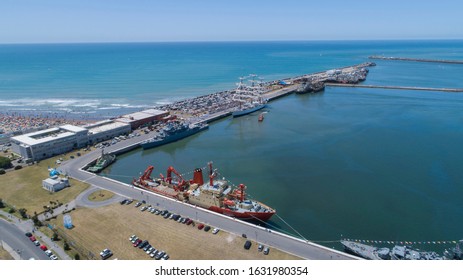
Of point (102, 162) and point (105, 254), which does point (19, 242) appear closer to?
point (105, 254)

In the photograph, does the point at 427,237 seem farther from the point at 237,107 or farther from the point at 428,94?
the point at 428,94

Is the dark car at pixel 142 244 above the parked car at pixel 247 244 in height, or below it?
below

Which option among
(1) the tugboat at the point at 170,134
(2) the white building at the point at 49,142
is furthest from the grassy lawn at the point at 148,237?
(1) the tugboat at the point at 170,134

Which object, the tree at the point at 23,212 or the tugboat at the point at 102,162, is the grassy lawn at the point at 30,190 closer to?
the tree at the point at 23,212

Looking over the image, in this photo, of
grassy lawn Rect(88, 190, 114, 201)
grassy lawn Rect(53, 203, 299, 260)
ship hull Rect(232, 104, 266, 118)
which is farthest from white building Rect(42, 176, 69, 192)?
ship hull Rect(232, 104, 266, 118)

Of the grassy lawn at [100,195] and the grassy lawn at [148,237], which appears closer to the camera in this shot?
the grassy lawn at [148,237]

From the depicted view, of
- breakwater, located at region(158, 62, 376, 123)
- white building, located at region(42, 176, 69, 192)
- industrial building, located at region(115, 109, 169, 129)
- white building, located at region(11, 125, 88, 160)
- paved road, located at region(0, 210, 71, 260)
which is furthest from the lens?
breakwater, located at region(158, 62, 376, 123)

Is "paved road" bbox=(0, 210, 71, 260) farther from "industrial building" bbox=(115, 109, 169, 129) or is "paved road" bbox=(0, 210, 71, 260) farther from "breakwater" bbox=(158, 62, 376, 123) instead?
"breakwater" bbox=(158, 62, 376, 123)
